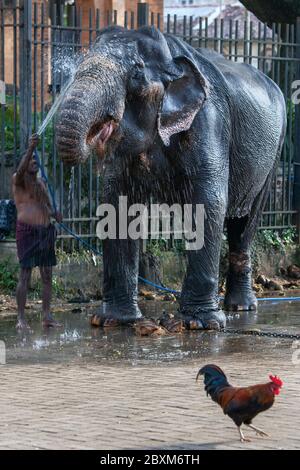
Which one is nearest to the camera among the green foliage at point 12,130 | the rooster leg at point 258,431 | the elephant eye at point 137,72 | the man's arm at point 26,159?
the rooster leg at point 258,431

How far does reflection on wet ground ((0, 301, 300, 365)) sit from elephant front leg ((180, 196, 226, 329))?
18 centimetres

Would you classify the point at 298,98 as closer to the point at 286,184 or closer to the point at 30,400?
the point at 286,184

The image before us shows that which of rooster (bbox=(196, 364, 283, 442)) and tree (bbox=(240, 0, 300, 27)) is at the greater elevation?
tree (bbox=(240, 0, 300, 27))

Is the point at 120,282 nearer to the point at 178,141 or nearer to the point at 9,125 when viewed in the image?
the point at 178,141

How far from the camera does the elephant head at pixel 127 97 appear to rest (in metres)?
10.0

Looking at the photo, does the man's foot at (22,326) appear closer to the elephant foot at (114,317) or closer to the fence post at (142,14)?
the elephant foot at (114,317)

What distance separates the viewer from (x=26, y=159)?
1163cm

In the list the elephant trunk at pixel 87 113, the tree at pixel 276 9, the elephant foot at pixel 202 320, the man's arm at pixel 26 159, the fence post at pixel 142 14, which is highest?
the tree at pixel 276 9

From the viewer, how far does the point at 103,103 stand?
10.4 metres

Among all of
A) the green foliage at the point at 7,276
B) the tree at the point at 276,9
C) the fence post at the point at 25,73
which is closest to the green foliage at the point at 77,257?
the green foliage at the point at 7,276

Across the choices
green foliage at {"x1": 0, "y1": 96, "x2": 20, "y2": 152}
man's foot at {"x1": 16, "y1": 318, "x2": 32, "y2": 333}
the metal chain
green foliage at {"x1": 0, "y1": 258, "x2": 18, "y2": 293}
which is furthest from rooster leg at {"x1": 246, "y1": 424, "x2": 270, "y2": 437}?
green foliage at {"x1": 0, "y1": 96, "x2": 20, "y2": 152}

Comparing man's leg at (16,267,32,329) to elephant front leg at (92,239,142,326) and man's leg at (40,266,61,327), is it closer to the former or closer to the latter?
man's leg at (40,266,61,327)

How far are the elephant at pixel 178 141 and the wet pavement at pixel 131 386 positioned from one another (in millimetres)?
615

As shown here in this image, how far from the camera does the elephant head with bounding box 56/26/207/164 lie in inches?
396
